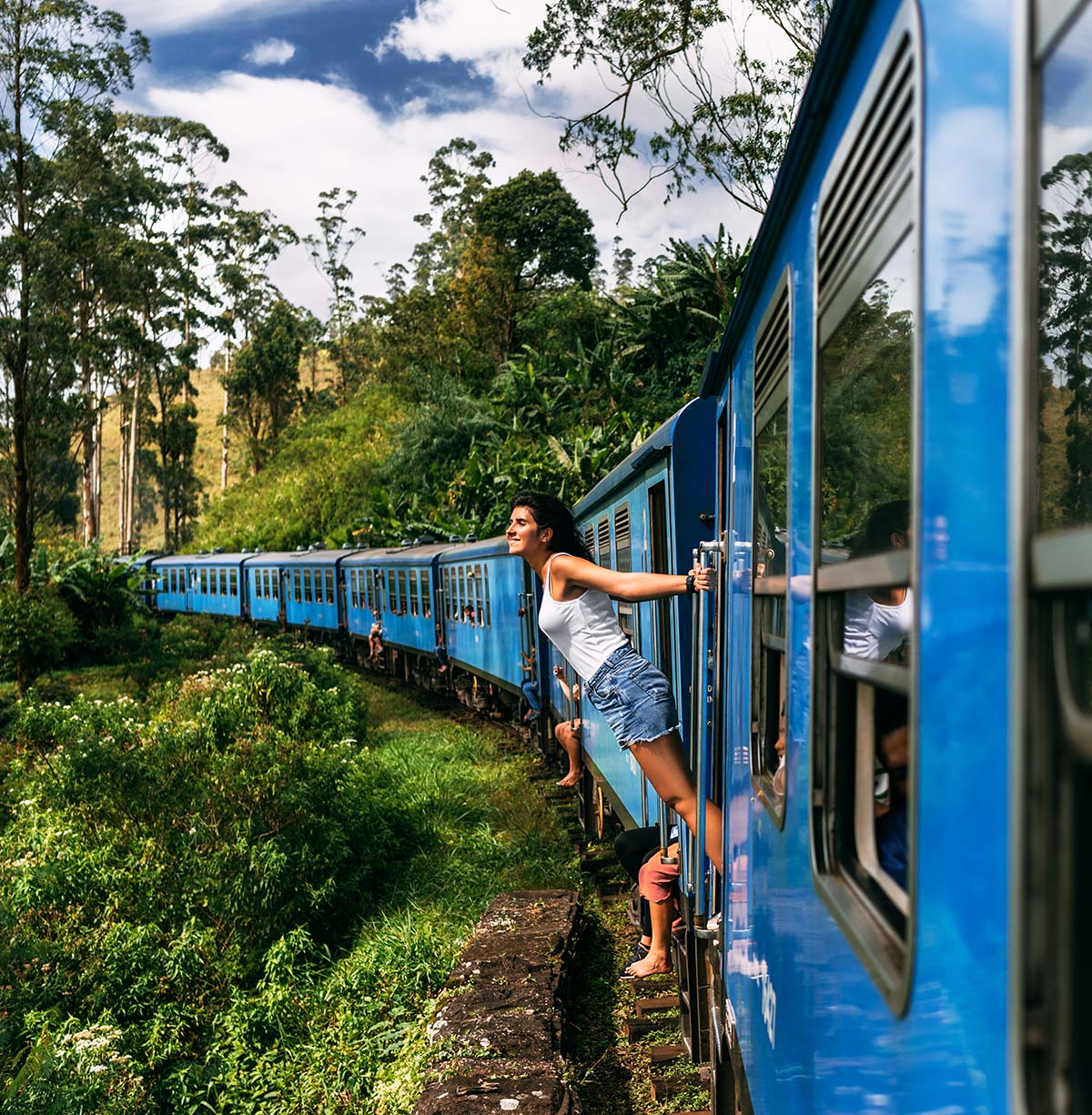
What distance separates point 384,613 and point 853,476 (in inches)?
822

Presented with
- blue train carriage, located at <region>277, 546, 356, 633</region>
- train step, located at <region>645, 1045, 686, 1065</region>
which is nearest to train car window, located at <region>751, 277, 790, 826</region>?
train step, located at <region>645, 1045, 686, 1065</region>

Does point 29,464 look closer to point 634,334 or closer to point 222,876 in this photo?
point 634,334

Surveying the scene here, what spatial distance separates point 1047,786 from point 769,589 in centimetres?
179

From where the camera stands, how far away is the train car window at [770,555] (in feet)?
7.80

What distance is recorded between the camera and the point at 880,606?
1.66 metres

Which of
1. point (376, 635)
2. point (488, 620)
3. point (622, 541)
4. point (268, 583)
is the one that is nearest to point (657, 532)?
point (622, 541)

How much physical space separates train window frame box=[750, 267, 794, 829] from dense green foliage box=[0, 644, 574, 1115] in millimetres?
3036

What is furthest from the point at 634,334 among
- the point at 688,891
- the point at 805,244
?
the point at 805,244

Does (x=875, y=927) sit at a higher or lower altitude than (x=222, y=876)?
higher

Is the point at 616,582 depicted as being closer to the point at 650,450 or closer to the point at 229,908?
the point at 650,450

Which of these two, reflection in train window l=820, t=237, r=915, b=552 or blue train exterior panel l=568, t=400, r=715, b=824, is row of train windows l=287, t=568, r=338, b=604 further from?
reflection in train window l=820, t=237, r=915, b=552

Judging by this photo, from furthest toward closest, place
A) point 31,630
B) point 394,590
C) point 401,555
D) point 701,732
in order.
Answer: point 394,590 < point 401,555 < point 31,630 < point 701,732

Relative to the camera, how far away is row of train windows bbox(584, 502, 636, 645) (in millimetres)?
6066

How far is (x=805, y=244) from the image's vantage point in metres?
2.00
